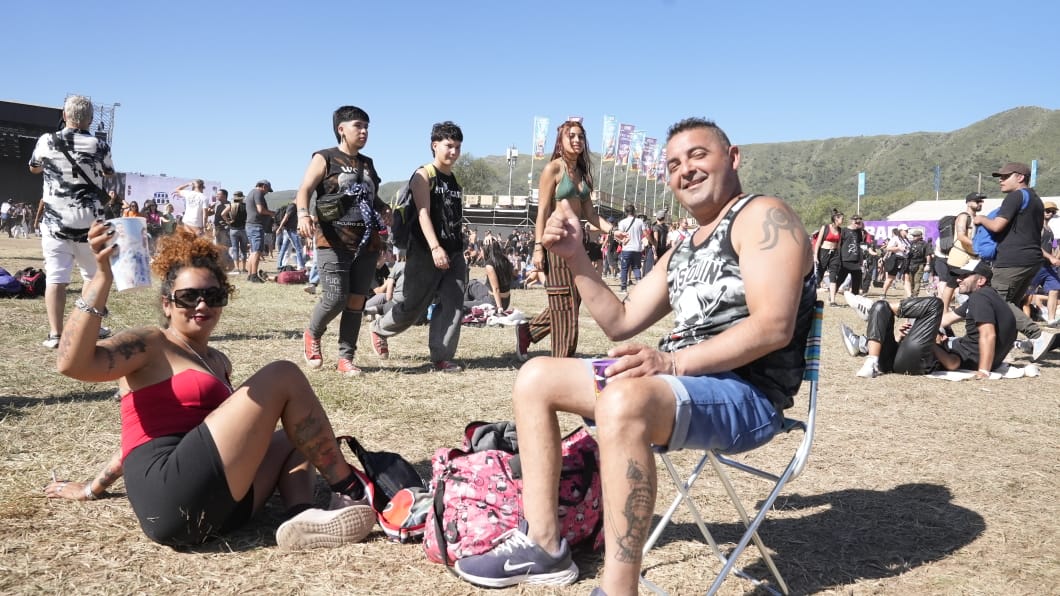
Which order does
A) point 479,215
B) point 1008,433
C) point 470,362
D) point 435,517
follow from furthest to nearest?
point 479,215 < point 470,362 < point 1008,433 < point 435,517

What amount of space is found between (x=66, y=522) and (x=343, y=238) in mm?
2918

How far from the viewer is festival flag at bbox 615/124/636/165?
56500 millimetres

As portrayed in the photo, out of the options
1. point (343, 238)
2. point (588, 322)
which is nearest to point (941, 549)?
point (343, 238)

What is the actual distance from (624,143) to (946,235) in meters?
47.4

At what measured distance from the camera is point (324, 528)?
2.55m

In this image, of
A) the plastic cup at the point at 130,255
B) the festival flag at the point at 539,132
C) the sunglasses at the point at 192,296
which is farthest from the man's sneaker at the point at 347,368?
the festival flag at the point at 539,132

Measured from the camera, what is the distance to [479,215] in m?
64.9

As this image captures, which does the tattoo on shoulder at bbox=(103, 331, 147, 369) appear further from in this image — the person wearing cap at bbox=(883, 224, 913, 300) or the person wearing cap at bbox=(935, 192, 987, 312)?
the person wearing cap at bbox=(883, 224, 913, 300)

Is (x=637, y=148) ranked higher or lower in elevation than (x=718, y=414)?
higher

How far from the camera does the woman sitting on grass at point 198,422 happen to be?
2.29 m

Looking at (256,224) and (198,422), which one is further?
(256,224)

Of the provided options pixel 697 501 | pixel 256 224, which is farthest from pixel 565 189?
pixel 256 224

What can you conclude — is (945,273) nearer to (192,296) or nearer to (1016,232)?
(1016,232)

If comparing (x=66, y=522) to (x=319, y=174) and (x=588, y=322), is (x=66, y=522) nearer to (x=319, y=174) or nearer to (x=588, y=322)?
(x=319, y=174)
